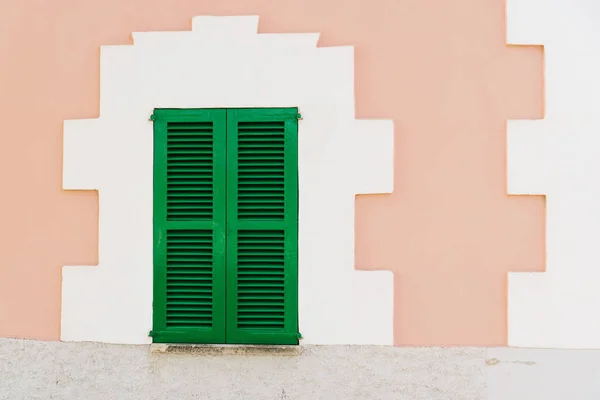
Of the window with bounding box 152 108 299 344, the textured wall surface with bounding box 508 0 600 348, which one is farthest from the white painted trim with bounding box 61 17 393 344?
the textured wall surface with bounding box 508 0 600 348

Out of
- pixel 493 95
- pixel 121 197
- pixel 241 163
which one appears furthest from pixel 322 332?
pixel 493 95

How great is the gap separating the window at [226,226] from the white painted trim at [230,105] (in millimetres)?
67

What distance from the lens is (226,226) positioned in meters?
3.97

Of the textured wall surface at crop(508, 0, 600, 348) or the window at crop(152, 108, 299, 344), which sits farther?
the window at crop(152, 108, 299, 344)

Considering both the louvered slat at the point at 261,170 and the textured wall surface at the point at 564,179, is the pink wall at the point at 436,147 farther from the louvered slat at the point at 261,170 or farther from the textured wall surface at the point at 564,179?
the louvered slat at the point at 261,170

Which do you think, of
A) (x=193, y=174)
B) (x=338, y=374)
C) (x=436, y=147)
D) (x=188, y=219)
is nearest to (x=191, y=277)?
(x=188, y=219)

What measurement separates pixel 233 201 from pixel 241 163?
0.22 metres

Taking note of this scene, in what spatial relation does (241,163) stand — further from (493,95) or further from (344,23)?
(493,95)

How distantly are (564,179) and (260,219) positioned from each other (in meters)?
1.69

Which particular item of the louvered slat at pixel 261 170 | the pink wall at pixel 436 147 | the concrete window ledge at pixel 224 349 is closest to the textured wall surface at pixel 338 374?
the concrete window ledge at pixel 224 349

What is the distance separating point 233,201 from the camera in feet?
13.0

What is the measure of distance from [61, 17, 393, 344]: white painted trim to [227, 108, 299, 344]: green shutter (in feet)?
0.24

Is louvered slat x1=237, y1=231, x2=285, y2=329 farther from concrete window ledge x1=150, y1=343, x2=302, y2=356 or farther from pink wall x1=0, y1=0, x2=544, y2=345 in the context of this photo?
pink wall x1=0, y1=0, x2=544, y2=345

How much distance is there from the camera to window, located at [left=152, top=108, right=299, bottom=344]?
13.0 feet
